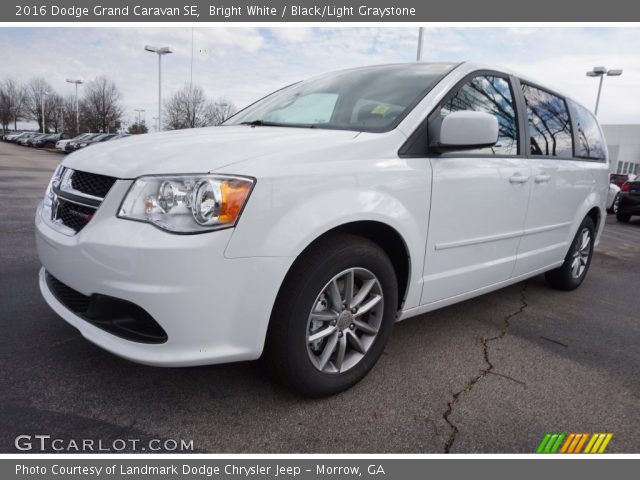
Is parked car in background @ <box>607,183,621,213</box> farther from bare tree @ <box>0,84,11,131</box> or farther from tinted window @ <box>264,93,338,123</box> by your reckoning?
bare tree @ <box>0,84,11,131</box>

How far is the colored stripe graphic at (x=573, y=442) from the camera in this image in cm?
209

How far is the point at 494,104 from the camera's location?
3.15 metres

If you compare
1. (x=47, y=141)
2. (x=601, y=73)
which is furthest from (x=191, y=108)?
(x=601, y=73)

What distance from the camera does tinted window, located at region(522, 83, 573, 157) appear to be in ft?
11.5

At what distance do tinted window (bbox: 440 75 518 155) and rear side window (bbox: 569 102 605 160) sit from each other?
1255mm

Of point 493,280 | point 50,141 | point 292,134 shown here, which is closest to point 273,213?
point 292,134

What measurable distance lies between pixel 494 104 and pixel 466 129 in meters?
0.86

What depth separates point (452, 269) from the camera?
9.23 ft

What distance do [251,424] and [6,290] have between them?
2.43m

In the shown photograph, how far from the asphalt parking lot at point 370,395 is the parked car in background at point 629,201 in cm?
1060

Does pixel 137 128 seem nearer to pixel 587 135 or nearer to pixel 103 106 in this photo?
pixel 103 106

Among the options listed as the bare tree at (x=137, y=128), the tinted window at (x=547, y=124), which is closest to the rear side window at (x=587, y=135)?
the tinted window at (x=547, y=124)

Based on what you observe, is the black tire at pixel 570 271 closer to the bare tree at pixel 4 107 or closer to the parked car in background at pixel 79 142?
the parked car in background at pixel 79 142

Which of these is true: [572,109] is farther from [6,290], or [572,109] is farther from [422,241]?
[6,290]
